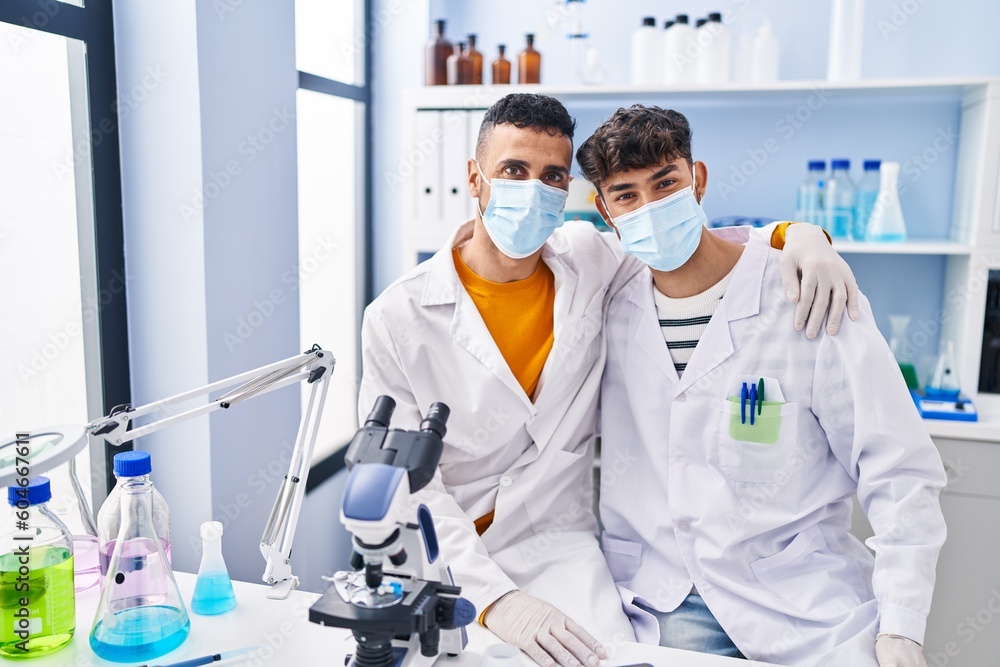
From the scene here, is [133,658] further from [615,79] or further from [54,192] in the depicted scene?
[615,79]

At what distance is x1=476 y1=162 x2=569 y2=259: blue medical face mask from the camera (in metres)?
1.56

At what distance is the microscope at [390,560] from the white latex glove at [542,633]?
0.25 m

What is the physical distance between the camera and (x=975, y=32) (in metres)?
2.49

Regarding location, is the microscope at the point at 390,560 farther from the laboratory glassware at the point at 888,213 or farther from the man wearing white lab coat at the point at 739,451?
the laboratory glassware at the point at 888,213

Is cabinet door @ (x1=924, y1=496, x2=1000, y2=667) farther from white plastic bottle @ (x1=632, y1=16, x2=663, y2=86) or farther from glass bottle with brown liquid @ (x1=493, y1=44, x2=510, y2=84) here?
glass bottle with brown liquid @ (x1=493, y1=44, x2=510, y2=84)

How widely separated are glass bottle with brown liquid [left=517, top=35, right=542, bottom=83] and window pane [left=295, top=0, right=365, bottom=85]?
0.65 m

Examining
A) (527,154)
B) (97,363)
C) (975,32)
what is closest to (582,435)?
(527,154)

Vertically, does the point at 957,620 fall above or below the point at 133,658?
below

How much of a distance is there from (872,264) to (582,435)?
4.92 ft

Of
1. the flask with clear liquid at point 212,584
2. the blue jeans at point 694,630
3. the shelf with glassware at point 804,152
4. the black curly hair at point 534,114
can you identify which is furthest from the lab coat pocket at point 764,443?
the shelf with glassware at point 804,152

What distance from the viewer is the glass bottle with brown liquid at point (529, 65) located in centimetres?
257

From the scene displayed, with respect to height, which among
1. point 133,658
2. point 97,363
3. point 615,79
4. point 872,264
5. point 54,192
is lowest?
point 133,658

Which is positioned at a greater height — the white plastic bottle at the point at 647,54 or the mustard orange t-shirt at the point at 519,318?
the white plastic bottle at the point at 647,54

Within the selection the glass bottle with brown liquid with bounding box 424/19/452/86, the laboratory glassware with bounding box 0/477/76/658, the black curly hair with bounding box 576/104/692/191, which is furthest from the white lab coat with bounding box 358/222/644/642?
the glass bottle with brown liquid with bounding box 424/19/452/86
